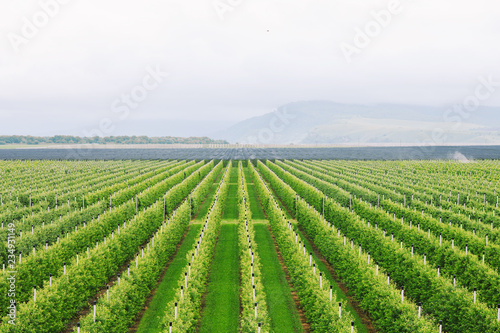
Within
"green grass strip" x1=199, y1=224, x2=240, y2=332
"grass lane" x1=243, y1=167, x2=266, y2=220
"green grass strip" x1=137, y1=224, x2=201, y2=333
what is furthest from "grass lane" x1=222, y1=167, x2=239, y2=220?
"green grass strip" x1=137, y1=224, x2=201, y2=333

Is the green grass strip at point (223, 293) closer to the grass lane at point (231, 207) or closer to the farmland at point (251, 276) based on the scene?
the farmland at point (251, 276)

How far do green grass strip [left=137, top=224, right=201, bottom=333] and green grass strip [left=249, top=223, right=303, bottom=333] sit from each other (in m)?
4.06

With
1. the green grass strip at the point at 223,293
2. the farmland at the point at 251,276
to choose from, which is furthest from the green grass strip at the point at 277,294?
the green grass strip at the point at 223,293

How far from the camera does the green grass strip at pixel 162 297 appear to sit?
14.1m

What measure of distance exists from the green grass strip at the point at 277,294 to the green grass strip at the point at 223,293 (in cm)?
139

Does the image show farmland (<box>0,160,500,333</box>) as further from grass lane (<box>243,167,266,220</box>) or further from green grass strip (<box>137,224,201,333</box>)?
grass lane (<box>243,167,266,220</box>)

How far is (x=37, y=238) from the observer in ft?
64.4

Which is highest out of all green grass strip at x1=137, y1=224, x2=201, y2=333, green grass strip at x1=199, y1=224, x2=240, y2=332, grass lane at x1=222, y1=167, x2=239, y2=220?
grass lane at x1=222, y1=167, x2=239, y2=220

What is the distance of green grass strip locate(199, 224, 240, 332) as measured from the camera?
560 inches

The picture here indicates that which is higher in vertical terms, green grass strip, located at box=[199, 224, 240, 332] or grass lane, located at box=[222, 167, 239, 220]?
grass lane, located at box=[222, 167, 239, 220]

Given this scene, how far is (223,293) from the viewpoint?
1698cm

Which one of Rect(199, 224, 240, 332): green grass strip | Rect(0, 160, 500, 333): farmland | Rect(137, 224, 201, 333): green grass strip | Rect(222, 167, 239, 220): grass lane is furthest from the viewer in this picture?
Rect(222, 167, 239, 220): grass lane

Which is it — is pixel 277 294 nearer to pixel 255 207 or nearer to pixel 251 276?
pixel 251 276

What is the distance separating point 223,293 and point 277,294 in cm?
237
